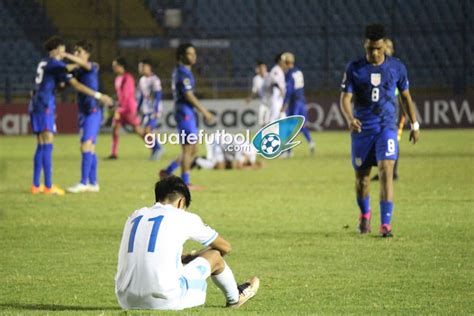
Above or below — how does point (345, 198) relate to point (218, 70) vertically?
below

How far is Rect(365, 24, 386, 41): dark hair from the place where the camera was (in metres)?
11.7

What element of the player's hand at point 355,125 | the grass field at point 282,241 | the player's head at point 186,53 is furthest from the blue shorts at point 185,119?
the player's hand at point 355,125

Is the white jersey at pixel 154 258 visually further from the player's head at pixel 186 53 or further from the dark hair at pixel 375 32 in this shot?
the player's head at pixel 186 53

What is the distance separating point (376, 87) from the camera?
12195 millimetres

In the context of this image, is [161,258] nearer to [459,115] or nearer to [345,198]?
[345,198]

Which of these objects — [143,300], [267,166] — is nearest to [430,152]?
[267,166]

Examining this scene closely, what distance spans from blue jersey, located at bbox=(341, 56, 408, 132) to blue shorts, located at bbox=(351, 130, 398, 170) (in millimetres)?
82

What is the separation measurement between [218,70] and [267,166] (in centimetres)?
1545

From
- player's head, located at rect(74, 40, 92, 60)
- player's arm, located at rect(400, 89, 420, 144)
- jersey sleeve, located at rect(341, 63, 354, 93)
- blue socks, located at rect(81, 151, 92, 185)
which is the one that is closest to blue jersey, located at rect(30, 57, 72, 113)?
player's head, located at rect(74, 40, 92, 60)

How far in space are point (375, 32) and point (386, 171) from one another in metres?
1.48

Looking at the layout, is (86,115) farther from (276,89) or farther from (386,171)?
(276,89)

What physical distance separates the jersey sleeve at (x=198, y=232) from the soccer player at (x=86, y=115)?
34.5ft

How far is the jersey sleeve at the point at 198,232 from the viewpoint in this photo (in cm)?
744

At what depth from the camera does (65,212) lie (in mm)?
15148
